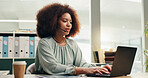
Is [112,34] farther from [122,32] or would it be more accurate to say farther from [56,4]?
[56,4]

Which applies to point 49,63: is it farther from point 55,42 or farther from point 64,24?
point 64,24

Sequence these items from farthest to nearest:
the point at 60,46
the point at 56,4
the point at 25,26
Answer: the point at 25,26 < the point at 56,4 < the point at 60,46

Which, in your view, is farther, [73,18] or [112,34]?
[112,34]

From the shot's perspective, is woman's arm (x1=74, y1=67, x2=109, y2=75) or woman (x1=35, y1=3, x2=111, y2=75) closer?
woman's arm (x1=74, y1=67, x2=109, y2=75)

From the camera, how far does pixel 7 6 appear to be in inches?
154

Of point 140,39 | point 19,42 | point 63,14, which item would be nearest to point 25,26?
point 19,42

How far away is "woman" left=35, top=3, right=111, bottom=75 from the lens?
1.34 meters

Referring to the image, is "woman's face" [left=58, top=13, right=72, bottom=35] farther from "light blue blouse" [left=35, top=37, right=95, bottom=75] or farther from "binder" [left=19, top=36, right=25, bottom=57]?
"binder" [left=19, top=36, right=25, bottom=57]

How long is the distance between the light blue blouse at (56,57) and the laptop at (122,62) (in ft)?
0.73

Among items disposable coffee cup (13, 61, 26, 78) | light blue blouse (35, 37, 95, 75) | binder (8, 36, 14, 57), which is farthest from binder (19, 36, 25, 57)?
disposable coffee cup (13, 61, 26, 78)

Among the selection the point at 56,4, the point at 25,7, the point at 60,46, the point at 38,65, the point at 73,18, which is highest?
the point at 25,7

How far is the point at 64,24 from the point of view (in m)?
1.49

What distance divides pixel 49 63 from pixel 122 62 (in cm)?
48

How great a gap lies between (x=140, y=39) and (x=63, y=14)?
2606 millimetres
